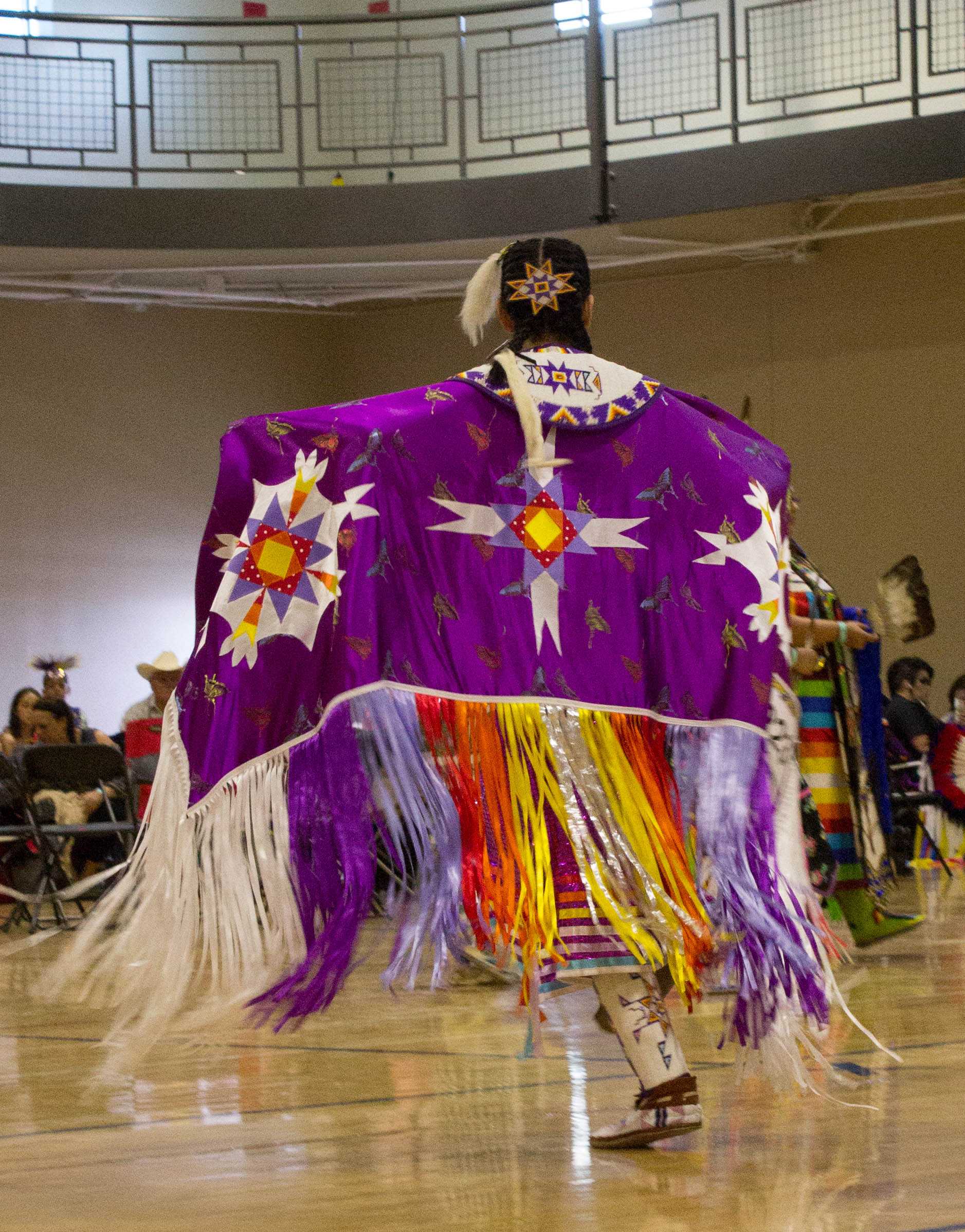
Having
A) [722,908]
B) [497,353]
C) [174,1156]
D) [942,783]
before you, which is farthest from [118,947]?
[942,783]

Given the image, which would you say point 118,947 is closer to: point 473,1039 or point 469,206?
point 473,1039

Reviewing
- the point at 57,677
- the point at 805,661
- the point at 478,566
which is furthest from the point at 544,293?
the point at 57,677

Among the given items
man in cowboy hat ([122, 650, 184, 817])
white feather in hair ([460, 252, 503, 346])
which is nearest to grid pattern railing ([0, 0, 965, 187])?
man in cowboy hat ([122, 650, 184, 817])

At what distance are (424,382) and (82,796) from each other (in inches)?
193

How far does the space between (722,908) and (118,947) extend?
741 mm

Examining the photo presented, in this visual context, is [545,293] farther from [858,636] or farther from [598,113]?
[598,113]

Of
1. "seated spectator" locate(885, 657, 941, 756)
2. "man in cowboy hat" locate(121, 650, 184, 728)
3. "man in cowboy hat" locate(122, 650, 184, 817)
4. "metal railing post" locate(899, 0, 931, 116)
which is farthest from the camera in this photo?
"metal railing post" locate(899, 0, 931, 116)

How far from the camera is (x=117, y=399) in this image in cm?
1007

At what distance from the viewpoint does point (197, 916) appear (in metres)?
2.06

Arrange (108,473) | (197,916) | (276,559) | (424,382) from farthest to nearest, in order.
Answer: (424,382)
(108,473)
(276,559)
(197,916)

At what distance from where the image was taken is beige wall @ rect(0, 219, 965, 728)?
920 cm

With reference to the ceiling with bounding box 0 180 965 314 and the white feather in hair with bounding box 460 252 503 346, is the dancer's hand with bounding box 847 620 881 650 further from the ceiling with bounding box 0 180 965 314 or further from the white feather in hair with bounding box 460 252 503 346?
the ceiling with bounding box 0 180 965 314

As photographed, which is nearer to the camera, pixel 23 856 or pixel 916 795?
pixel 23 856

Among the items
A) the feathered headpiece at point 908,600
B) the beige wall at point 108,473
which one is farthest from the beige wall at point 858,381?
the feathered headpiece at point 908,600
